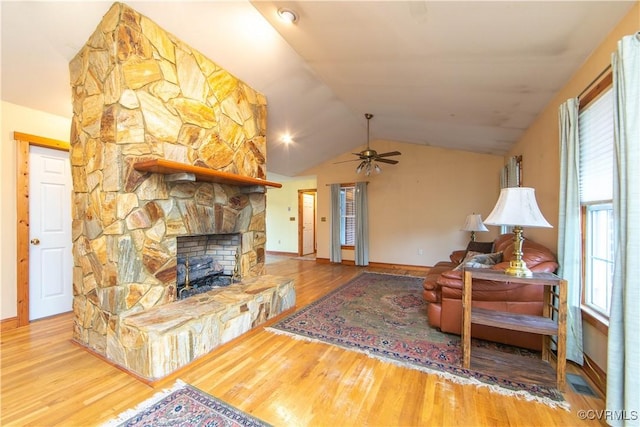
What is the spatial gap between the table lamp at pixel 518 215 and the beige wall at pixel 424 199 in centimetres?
371

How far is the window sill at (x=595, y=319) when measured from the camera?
1.85 meters

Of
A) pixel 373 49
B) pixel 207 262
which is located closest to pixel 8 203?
pixel 207 262

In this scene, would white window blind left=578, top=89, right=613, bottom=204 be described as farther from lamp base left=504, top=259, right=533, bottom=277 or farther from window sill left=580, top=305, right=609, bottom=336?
window sill left=580, top=305, right=609, bottom=336

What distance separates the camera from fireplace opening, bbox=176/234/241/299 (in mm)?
3197

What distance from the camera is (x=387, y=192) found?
638 cm

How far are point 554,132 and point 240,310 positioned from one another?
12.0ft

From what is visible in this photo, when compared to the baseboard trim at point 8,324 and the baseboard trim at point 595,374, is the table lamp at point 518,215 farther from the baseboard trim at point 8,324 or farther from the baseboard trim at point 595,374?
the baseboard trim at point 8,324

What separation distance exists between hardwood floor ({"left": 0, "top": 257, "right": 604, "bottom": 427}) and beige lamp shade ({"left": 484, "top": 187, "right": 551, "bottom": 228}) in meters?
1.19

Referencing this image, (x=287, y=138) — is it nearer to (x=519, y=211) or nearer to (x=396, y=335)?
(x=396, y=335)

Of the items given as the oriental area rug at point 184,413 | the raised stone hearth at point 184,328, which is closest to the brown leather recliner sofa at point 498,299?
the raised stone hearth at point 184,328

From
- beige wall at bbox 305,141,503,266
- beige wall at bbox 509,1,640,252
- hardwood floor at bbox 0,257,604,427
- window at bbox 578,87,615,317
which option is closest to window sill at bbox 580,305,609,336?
window at bbox 578,87,615,317

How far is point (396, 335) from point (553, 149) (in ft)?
8.24

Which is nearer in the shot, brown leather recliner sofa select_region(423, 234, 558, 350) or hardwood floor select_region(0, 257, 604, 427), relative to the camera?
hardwood floor select_region(0, 257, 604, 427)

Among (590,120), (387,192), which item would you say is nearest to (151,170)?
(590,120)
